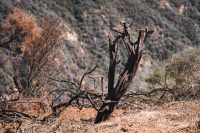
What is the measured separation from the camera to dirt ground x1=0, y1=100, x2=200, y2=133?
23.6 feet

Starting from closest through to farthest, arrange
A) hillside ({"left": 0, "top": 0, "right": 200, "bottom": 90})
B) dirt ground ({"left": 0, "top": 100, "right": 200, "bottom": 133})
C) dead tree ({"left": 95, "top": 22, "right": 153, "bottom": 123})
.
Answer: dirt ground ({"left": 0, "top": 100, "right": 200, "bottom": 133}) < dead tree ({"left": 95, "top": 22, "right": 153, "bottom": 123}) < hillside ({"left": 0, "top": 0, "right": 200, "bottom": 90})

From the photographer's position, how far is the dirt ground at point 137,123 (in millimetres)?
7184

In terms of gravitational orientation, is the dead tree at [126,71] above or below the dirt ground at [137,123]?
above

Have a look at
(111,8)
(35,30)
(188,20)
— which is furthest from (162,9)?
(35,30)

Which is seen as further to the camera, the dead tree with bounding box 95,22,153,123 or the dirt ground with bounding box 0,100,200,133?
the dead tree with bounding box 95,22,153,123

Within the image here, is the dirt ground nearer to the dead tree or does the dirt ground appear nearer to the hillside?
the dead tree

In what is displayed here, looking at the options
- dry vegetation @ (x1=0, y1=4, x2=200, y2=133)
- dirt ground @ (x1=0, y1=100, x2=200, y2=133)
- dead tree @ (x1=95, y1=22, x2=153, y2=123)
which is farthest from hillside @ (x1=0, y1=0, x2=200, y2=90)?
dirt ground @ (x1=0, y1=100, x2=200, y2=133)

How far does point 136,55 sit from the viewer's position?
8.70 metres

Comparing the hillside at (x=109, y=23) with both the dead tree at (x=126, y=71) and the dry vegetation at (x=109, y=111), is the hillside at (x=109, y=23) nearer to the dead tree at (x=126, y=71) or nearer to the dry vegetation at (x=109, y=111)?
the dry vegetation at (x=109, y=111)

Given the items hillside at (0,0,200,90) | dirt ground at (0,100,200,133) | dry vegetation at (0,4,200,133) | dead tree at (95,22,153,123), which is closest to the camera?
dirt ground at (0,100,200,133)

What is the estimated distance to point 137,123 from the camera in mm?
7520

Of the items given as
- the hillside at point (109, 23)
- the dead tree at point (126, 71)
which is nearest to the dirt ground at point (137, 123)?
the dead tree at point (126, 71)

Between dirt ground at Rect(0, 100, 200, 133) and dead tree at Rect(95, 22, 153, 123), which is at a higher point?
dead tree at Rect(95, 22, 153, 123)

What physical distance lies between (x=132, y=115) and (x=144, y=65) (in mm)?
32635
